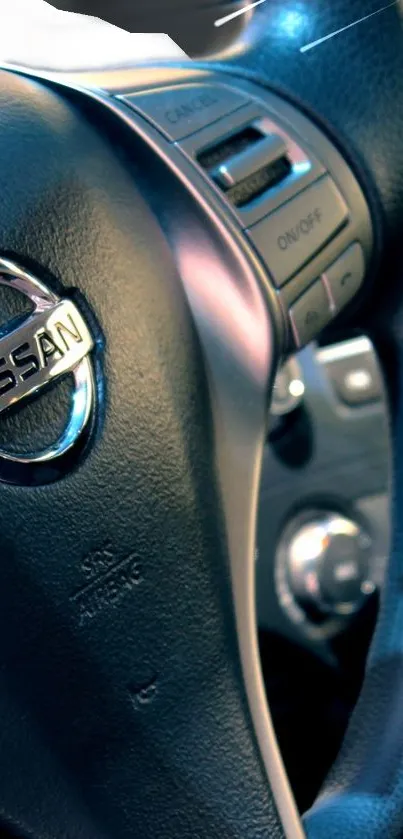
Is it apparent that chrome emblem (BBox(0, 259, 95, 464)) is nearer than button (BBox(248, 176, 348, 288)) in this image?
Yes

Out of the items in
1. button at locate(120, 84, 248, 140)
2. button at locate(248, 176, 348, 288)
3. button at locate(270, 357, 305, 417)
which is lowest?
button at locate(270, 357, 305, 417)

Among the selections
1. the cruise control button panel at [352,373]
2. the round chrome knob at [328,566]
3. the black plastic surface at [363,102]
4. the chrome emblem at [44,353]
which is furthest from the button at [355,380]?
the chrome emblem at [44,353]

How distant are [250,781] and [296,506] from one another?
50 centimetres

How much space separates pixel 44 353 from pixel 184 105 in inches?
9.1

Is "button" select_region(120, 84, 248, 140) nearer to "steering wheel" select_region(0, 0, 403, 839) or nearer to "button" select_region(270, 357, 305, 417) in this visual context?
"steering wheel" select_region(0, 0, 403, 839)

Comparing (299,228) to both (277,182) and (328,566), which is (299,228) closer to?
(277,182)

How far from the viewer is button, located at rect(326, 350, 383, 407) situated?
126 cm

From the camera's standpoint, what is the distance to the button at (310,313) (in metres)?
0.79

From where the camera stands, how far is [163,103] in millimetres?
748

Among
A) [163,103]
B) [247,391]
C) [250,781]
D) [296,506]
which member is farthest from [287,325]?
[296,506]

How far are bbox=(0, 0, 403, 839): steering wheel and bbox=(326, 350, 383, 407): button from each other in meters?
0.45

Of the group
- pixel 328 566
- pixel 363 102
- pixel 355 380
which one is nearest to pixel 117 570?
pixel 363 102

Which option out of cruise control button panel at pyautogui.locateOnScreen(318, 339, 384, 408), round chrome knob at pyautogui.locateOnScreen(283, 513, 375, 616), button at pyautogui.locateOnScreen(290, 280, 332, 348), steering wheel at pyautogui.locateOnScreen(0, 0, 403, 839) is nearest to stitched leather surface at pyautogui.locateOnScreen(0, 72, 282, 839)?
steering wheel at pyautogui.locateOnScreen(0, 0, 403, 839)

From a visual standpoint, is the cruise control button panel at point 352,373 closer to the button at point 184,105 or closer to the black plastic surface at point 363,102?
the black plastic surface at point 363,102
